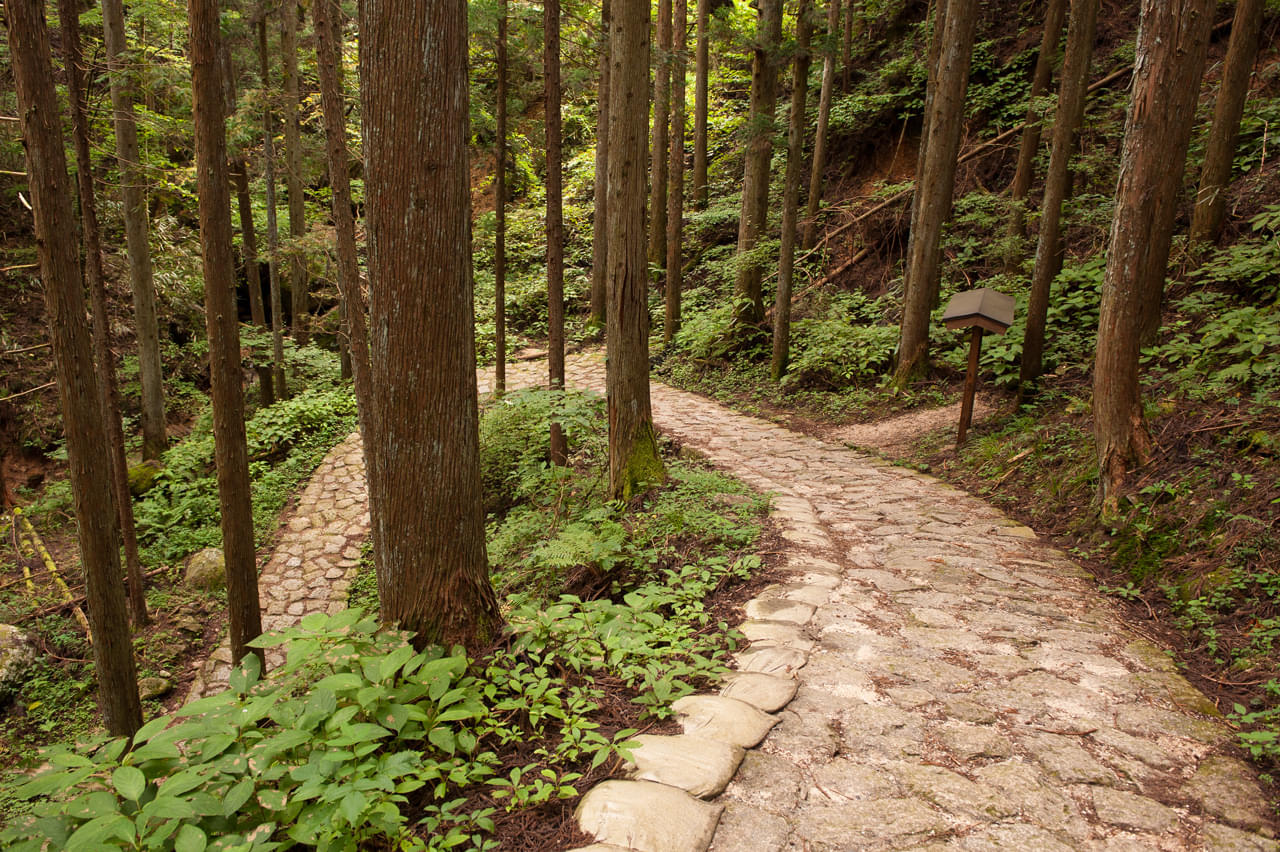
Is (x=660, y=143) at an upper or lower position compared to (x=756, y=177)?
upper

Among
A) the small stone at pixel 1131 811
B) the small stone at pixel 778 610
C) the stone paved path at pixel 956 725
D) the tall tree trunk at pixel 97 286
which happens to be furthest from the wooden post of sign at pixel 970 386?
the tall tree trunk at pixel 97 286

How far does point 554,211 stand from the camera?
837 cm

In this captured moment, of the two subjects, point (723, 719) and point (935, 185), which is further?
point (935, 185)

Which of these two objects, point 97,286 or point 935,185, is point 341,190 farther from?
point 935,185

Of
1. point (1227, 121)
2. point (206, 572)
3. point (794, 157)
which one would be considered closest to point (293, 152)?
point (206, 572)

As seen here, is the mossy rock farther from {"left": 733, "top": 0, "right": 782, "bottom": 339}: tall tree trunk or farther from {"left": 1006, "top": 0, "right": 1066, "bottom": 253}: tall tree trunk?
{"left": 1006, "top": 0, "right": 1066, "bottom": 253}: tall tree trunk

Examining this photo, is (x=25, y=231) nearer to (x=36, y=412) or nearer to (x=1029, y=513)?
(x=36, y=412)

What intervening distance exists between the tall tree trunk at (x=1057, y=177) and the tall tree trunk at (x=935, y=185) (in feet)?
4.24

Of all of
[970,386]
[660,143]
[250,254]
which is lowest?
[970,386]

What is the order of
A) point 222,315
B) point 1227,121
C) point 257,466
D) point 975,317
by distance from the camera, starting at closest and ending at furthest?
point 222,315 → point 975,317 → point 1227,121 → point 257,466

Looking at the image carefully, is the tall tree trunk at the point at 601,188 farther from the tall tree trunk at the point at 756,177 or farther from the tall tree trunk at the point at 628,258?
the tall tree trunk at the point at 628,258

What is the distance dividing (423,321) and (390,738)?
1.81m

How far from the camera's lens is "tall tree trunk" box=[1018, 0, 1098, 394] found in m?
7.36

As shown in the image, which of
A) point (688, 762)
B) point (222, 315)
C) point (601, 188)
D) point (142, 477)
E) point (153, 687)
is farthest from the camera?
point (601, 188)
